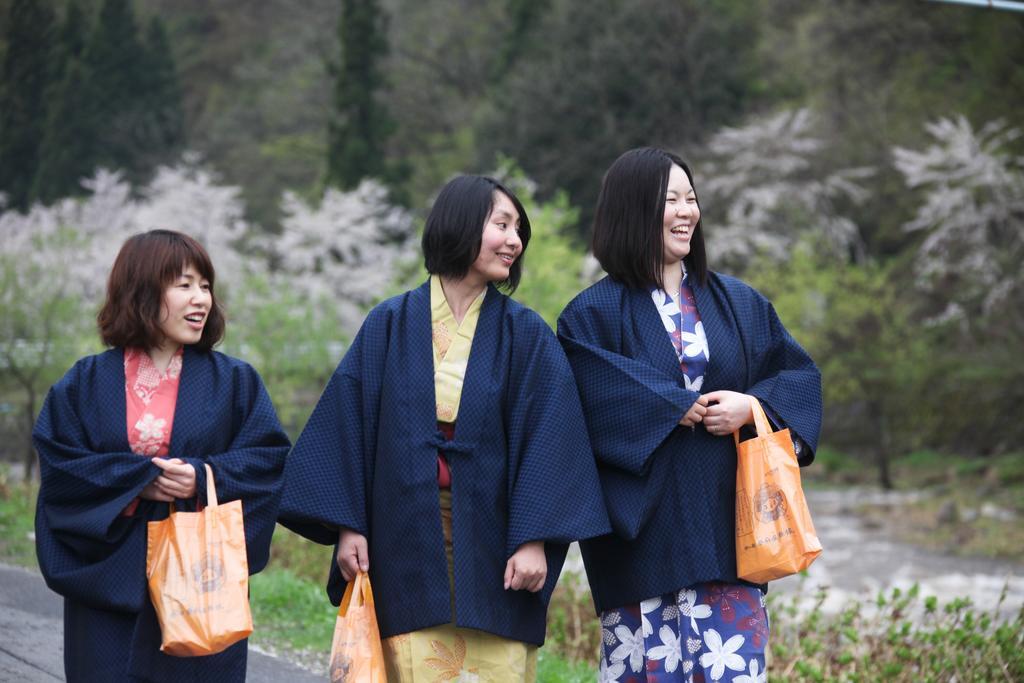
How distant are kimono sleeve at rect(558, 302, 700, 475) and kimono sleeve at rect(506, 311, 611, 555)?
0.33ft

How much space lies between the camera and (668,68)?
25234 millimetres

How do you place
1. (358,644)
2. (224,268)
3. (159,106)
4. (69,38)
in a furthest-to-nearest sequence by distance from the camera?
(224,268) → (159,106) → (69,38) → (358,644)

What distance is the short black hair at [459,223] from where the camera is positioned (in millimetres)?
3102

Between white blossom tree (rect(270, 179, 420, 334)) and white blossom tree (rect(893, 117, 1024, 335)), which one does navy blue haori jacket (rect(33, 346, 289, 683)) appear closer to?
white blossom tree (rect(893, 117, 1024, 335))

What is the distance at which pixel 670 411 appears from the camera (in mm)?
3104

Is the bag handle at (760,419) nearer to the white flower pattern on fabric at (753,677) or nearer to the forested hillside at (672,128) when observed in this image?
the white flower pattern on fabric at (753,677)

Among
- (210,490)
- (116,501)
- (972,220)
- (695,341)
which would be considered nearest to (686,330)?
(695,341)

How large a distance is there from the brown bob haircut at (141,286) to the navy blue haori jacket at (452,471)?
53cm

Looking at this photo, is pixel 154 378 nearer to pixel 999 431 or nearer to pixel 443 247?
pixel 443 247

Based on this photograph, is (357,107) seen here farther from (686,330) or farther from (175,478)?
(175,478)

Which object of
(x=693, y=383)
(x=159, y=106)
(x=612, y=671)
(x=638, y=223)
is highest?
(x=159, y=106)

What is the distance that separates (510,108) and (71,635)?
76.4 feet

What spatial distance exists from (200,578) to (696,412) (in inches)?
54.1

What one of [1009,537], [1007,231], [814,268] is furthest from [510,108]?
[1009,537]
